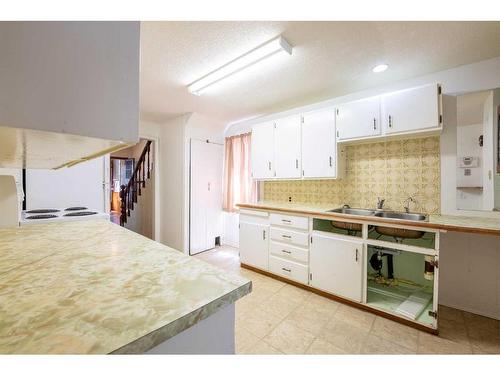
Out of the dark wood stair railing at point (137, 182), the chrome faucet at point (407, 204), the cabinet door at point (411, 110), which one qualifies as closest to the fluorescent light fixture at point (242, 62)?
the cabinet door at point (411, 110)

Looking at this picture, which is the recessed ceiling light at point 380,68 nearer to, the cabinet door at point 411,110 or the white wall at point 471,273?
the cabinet door at point 411,110

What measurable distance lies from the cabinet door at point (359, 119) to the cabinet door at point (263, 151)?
3.09 feet

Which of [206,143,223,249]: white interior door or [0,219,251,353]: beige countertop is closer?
[0,219,251,353]: beige countertop

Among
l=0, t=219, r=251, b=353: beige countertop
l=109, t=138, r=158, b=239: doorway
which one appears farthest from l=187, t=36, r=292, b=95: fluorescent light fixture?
l=109, t=138, r=158, b=239: doorway

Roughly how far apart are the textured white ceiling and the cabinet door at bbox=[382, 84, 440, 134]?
25cm

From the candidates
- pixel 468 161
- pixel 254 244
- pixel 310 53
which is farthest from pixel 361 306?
pixel 310 53

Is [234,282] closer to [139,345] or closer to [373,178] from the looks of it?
[139,345]

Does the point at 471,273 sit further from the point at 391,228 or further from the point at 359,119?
the point at 359,119

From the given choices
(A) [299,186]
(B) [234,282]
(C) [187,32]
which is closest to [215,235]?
(A) [299,186]

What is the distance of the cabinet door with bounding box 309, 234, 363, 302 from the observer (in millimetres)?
1972

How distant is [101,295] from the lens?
0.56 metres

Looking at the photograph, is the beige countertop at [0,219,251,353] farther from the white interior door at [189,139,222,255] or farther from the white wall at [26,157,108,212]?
the white interior door at [189,139,222,255]
